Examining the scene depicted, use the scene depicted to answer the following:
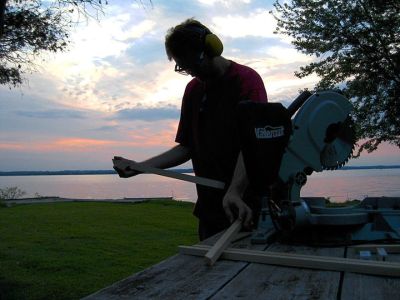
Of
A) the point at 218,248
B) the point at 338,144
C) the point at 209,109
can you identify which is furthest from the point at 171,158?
the point at 218,248

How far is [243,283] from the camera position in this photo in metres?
1.53

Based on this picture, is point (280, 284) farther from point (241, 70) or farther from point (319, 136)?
point (241, 70)

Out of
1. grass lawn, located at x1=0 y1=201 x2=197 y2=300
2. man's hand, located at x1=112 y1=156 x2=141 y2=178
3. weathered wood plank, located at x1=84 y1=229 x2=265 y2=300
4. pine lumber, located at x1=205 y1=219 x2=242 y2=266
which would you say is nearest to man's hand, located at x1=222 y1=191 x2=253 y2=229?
pine lumber, located at x1=205 y1=219 x2=242 y2=266

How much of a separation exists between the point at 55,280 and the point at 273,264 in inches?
207

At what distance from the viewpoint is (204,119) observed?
10.1ft

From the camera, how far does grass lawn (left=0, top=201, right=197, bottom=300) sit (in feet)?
20.5

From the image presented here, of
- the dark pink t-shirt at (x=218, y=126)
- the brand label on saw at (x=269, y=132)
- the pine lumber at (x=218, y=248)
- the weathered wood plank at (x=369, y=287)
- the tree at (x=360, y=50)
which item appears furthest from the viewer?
the tree at (x=360, y=50)

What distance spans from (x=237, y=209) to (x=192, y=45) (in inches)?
39.5

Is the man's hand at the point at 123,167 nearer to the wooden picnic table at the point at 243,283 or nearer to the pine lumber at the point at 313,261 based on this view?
the pine lumber at the point at 313,261

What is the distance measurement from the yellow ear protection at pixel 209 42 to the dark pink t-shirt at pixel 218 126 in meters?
0.23

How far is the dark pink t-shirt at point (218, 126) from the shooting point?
2.93 meters

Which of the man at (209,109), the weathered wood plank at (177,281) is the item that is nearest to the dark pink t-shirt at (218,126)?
the man at (209,109)

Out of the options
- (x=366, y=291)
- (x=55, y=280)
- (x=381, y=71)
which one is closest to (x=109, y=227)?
(x=55, y=280)

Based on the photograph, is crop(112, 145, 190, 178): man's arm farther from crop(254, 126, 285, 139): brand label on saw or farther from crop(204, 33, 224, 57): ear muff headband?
crop(254, 126, 285, 139): brand label on saw
